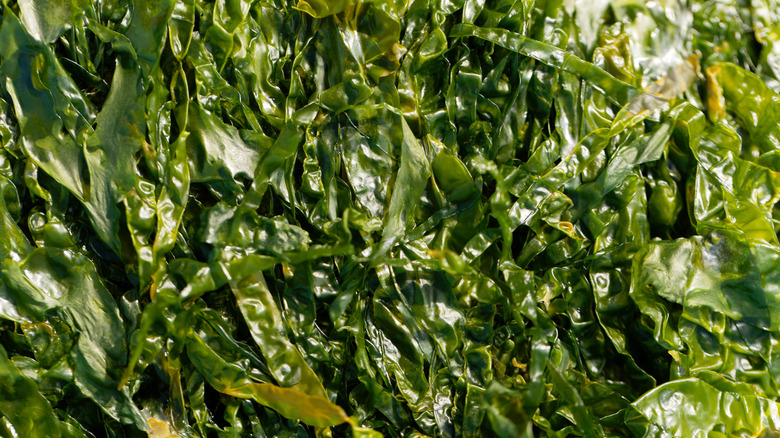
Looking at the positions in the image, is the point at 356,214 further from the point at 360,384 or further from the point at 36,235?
the point at 36,235

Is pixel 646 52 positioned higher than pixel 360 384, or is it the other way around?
pixel 646 52

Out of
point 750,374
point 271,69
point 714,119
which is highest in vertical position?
point 271,69

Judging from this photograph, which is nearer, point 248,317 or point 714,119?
point 248,317

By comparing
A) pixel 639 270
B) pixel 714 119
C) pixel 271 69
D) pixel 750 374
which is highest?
pixel 271 69

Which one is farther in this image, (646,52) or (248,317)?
(646,52)

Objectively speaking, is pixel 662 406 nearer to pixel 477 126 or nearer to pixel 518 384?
pixel 518 384

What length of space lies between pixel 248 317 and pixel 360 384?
0.15 metres

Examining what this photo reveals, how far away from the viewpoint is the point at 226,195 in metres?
0.70

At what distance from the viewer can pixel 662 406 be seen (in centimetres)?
70

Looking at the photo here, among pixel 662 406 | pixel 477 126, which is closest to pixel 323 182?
pixel 477 126

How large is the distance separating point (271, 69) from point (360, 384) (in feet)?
1.27

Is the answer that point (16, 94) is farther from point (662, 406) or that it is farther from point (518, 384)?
point (662, 406)

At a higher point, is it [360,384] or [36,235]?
[36,235]

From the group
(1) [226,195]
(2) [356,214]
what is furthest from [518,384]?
(1) [226,195]
